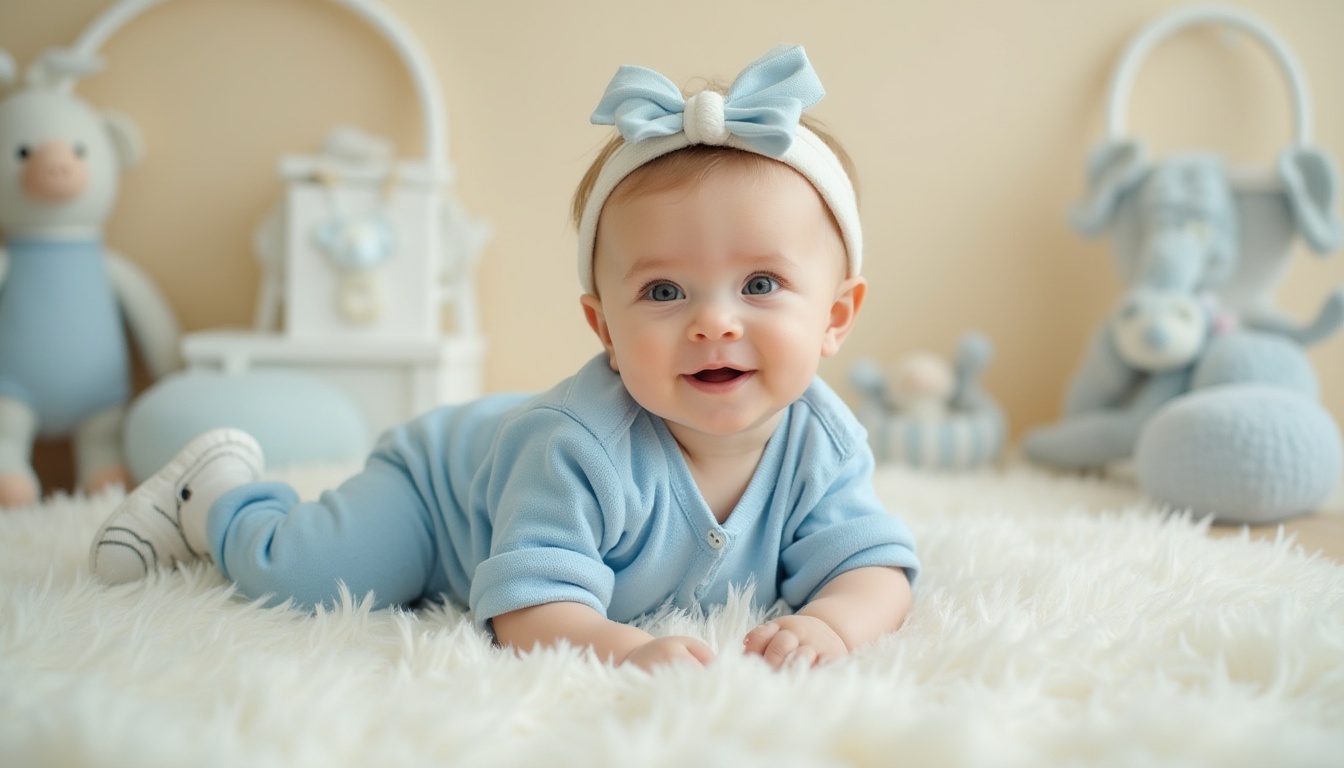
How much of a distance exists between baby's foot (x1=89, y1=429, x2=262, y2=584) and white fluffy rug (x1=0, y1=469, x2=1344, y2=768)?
0.05 meters

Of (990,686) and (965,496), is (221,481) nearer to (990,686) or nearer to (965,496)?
(990,686)

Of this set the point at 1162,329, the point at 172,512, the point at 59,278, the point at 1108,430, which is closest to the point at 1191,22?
the point at 1162,329

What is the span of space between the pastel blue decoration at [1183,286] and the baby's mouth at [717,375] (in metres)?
0.87

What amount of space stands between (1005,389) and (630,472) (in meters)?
1.48

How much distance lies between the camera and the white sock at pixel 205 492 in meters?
1.02

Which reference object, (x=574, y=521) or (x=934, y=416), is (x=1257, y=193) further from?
(x=574, y=521)

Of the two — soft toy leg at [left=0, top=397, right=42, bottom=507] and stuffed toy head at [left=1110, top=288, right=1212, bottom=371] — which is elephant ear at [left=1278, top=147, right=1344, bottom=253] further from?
soft toy leg at [left=0, top=397, right=42, bottom=507]

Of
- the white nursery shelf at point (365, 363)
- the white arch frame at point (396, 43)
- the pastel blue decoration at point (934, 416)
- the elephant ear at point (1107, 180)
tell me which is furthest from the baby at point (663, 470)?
the elephant ear at point (1107, 180)

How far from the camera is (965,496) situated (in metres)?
1.52

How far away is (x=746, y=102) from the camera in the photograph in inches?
32.5

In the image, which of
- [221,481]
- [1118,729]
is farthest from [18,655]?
[1118,729]

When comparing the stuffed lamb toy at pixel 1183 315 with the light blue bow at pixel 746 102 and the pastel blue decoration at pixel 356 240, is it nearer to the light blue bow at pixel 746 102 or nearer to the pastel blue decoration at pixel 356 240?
the light blue bow at pixel 746 102

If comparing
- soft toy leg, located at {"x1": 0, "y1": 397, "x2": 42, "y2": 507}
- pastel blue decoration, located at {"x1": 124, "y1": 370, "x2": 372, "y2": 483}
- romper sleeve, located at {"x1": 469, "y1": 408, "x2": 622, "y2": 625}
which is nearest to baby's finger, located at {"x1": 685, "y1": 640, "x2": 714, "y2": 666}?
romper sleeve, located at {"x1": 469, "y1": 408, "x2": 622, "y2": 625}

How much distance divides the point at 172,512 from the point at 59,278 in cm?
92
